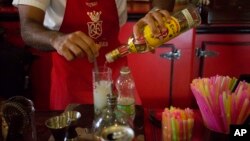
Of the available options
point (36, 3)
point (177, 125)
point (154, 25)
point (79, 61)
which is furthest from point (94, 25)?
point (177, 125)

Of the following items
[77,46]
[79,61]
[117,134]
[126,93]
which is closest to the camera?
[117,134]

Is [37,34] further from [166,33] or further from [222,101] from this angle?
→ [222,101]

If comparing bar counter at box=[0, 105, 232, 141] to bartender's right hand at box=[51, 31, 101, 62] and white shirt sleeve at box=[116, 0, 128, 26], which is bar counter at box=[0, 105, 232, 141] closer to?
bartender's right hand at box=[51, 31, 101, 62]

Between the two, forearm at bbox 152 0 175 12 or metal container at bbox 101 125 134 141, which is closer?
metal container at bbox 101 125 134 141

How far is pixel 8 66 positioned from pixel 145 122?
131cm

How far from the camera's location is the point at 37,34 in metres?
1.26

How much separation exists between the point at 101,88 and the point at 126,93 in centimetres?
13

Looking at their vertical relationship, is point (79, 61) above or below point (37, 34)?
below

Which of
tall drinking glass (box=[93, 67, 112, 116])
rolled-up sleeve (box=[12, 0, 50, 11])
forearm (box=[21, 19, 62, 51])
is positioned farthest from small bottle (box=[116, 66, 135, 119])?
rolled-up sleeve (box=[12, 0, 50, 11])

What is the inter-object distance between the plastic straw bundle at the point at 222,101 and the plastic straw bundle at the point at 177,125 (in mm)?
57

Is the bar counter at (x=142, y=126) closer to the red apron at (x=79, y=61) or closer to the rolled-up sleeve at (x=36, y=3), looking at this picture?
the red apron at (x=79, y=61)

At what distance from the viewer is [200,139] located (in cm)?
116

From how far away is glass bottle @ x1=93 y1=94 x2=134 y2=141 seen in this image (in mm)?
862

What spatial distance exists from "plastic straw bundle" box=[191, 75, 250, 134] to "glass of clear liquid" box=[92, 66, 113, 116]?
1.05 feet
